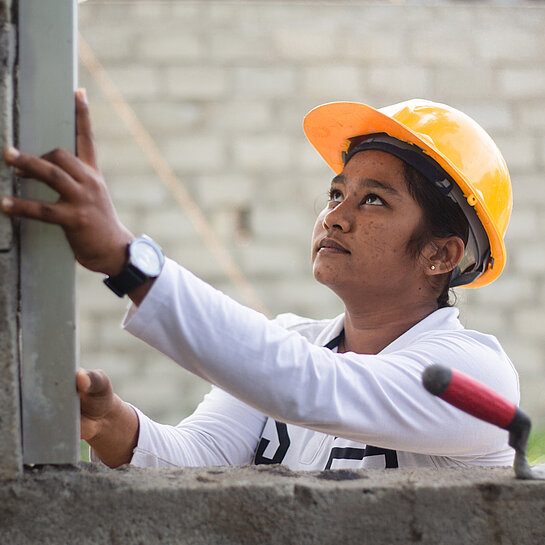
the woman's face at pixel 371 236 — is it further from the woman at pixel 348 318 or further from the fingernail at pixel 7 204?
the fingernail at pixel 7 204

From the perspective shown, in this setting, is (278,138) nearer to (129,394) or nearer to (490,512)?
A: (129,394)

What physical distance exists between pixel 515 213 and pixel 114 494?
5.53 meters

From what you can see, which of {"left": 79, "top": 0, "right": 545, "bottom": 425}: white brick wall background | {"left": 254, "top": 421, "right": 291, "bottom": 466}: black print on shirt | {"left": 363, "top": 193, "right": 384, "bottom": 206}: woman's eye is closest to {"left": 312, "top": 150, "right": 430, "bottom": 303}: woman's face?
{"left": 363, "top": 193, "right": 384, "bottom": 206}: woman's eye

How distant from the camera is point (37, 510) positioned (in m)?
1.43

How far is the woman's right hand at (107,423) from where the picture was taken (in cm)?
181

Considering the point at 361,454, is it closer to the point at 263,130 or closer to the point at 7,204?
the point at 7,204

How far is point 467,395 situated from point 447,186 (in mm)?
1126

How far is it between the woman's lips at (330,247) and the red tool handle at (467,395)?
3.03 ft

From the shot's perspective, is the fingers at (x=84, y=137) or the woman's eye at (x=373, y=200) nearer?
the fingers at (x=84, y=137)

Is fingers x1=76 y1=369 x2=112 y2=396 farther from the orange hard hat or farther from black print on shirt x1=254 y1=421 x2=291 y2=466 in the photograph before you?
the orange hard hat

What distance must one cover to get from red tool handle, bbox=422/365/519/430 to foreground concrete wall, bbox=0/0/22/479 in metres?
0.69

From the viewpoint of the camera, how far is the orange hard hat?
2.38 m

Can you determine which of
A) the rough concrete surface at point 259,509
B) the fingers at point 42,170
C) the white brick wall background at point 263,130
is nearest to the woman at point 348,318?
the fingers at point 42,170

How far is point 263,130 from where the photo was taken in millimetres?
6383
